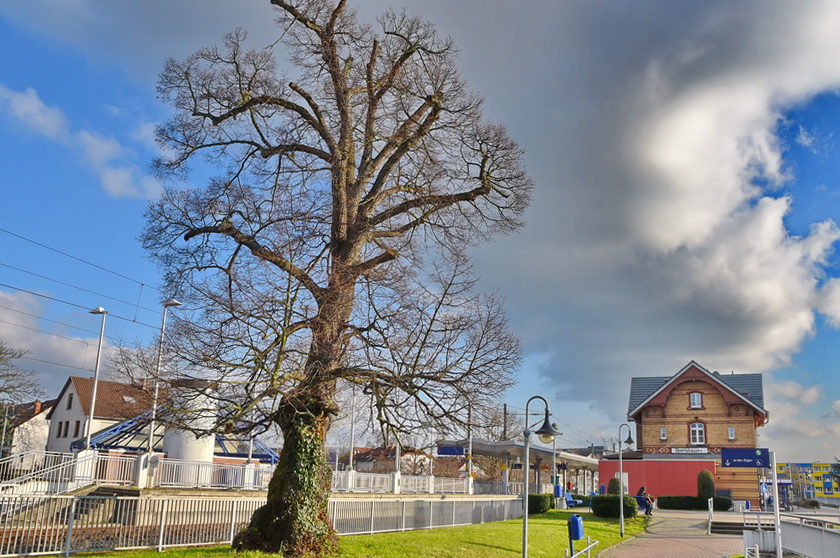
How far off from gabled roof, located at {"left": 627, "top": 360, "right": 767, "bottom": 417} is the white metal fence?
142 feet

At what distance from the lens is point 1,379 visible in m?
48.2

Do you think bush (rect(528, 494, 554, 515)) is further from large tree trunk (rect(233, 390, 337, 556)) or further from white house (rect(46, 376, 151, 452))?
white house (rect(46, 376, 151, 452))

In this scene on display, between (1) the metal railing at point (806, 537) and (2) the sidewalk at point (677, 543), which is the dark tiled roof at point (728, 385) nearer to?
(2) the sidewalk at point (677, 543)

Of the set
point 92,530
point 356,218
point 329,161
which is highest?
point 329,161

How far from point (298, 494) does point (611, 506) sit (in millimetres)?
26647

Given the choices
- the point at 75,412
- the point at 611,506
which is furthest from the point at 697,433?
the point at 75,412

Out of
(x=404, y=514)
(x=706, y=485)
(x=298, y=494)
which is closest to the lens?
(x=298, y=494)

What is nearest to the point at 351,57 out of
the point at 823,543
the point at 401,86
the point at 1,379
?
the point at 401,86

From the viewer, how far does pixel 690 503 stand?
159 ft

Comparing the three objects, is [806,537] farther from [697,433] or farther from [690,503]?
[697,433]

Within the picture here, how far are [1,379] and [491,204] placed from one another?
43.2 metres

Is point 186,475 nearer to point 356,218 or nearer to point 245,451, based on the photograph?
point 356,218

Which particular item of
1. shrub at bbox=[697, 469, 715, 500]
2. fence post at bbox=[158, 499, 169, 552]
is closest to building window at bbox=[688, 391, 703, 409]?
shrub at bbox=[697, 469, 715, 500]

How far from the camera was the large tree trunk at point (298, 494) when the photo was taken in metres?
15.0
